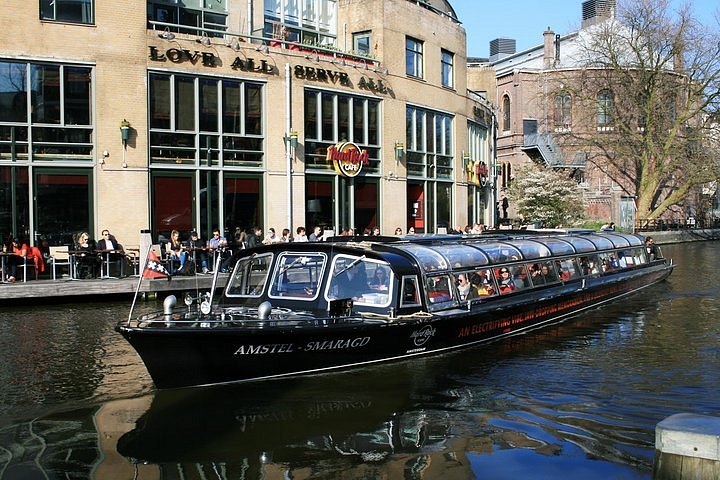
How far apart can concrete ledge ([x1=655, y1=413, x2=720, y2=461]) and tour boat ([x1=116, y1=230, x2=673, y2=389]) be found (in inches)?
247

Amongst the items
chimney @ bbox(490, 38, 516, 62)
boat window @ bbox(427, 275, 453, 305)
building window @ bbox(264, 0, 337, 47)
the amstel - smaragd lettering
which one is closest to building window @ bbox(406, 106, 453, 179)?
building window @ bbox(264, 0, 337, 47)

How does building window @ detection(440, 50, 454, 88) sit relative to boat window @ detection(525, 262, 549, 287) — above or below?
above

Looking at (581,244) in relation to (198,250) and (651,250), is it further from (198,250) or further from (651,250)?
(198,250)

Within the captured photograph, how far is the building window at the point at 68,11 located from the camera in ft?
78.7

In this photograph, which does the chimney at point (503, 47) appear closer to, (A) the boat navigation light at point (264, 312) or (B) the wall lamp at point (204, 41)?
(B) the wall lamp at point (204, 41)

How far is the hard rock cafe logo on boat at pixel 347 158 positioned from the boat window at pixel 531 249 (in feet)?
38.9

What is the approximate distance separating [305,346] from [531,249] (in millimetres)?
8642

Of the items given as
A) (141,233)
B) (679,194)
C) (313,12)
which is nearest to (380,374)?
(141,233)

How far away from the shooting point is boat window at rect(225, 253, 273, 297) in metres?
14.4

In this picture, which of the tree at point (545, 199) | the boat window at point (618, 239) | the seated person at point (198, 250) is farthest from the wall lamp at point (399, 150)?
the tree at point (545, 199)

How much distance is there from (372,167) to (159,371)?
71.1ft

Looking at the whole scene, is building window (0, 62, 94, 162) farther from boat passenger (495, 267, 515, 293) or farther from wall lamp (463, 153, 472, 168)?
wall lamp (463, 153, 472, 168)

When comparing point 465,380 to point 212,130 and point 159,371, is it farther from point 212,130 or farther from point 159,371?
point 212,130

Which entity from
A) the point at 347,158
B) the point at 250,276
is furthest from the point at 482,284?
the point at 347,158
